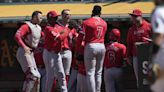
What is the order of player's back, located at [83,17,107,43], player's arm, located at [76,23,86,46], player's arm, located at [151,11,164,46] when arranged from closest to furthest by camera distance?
player's arm, located at [151,11,164,46], player's back, located at [83,17,107,43], player's arm, located at [76,23,86,46]

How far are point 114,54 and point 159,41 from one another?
6149 millimetres

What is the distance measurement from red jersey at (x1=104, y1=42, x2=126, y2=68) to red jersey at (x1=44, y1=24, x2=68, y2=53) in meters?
1.01

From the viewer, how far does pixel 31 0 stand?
16.9 m

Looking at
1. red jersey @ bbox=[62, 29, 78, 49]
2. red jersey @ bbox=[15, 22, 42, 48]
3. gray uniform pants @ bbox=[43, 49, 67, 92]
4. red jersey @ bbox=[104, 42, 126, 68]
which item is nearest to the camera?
red jersey @ bbox=[15, 22, 42, 48]

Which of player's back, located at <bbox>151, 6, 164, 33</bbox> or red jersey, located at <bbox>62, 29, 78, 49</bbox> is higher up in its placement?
player's back, located at <bbox>151, 6, 164, 33</bbox>

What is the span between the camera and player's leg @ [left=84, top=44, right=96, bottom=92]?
10844mm

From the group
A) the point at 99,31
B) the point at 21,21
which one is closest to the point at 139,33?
the point at 99,31

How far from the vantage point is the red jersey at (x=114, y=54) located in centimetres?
1194

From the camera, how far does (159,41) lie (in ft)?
19.0

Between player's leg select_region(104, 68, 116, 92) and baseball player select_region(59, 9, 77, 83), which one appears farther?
player's leg select_region(104, 68, 116, 92)

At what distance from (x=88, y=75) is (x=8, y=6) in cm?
644

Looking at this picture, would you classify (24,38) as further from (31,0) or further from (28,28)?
(31,0)

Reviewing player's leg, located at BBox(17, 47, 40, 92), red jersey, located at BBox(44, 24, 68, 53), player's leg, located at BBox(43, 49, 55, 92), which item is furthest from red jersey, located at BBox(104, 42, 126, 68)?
player's leg, located at BBox(17, 47, 40, 92)

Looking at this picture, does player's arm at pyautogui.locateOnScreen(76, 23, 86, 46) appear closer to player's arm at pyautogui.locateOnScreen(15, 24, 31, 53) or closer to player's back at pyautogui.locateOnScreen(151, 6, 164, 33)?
player's arm at pyautogui.locateOnScreen(15, 24, 31, 53)
